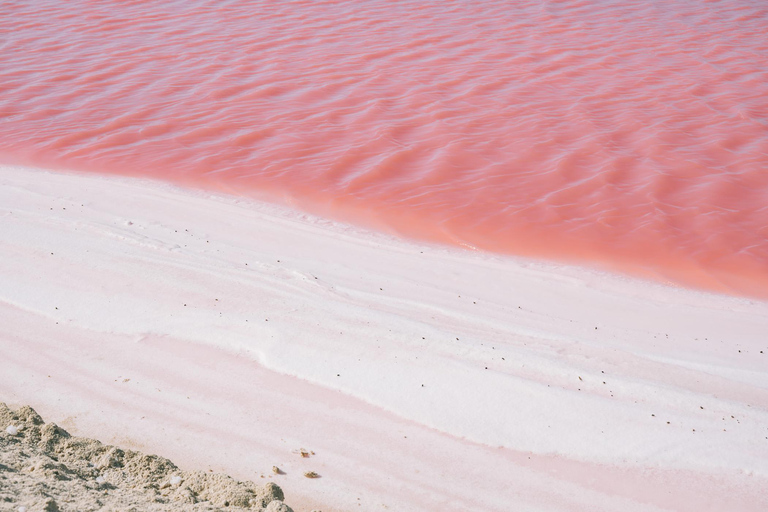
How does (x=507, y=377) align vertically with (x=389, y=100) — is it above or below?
below

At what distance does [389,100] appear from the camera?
305 inches

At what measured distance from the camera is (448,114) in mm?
7293

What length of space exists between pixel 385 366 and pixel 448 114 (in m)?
4.44

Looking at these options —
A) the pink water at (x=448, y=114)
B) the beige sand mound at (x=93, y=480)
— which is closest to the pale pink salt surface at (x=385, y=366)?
the beige sand mound at (x=93, y=480)

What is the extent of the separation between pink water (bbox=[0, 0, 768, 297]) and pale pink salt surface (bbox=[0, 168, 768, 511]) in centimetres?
83

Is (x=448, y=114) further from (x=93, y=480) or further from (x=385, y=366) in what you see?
(x=93, y=480)

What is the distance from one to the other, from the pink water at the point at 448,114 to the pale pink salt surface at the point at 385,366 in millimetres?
832

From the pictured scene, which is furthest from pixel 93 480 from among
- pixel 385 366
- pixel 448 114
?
pixel 448 114

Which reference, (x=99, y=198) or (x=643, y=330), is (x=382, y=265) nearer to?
(x=643, y=330)

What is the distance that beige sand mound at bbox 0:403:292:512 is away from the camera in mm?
2281

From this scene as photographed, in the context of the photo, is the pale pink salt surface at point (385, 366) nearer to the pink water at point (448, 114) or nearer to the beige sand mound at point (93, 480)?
the beige sand mound at point (93, 480)

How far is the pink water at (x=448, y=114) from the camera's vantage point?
5406 mm

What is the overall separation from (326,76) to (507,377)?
5.99 metres

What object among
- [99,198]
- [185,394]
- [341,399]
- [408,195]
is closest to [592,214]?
[408,195]
